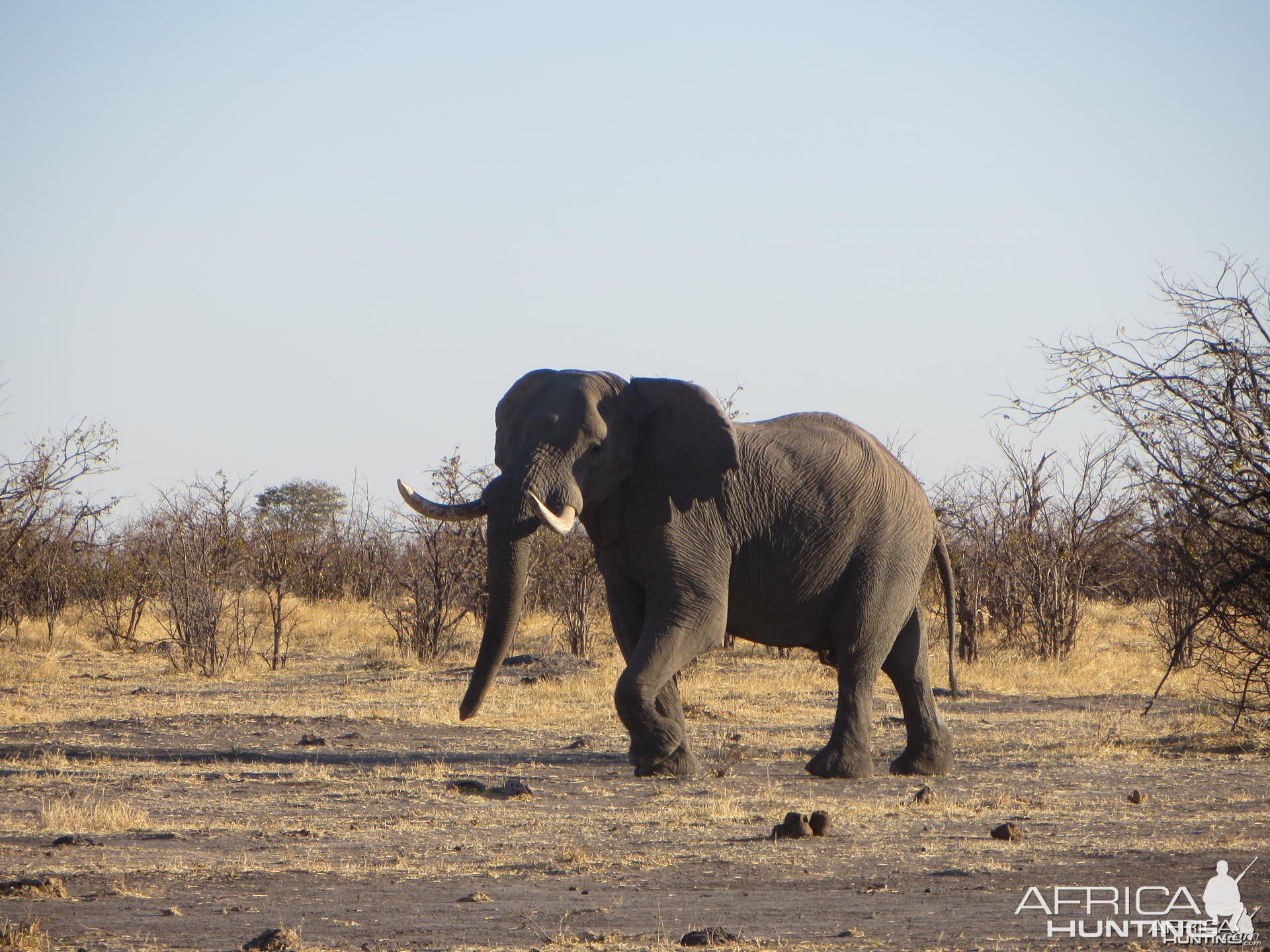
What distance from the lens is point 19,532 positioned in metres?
17.5

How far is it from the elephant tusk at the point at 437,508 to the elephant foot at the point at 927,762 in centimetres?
359

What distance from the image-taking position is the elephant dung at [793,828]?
8.02 meters

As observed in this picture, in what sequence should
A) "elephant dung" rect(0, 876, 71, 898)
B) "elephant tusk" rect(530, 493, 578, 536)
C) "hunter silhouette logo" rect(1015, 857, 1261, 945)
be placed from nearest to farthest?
"hunter silhouette logo" rect(1015, 857, 1261, 945), "elephant dung" rect(0, 876, 71, 898), "elephant tusk" rect(530, 493, 578, 536)

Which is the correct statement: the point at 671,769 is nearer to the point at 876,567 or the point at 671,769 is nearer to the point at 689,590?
the point at 689,590

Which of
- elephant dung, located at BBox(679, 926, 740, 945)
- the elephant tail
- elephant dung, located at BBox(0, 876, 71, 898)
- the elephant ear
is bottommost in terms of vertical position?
elephant dung, located at BBox(0, 876, 71, 898)

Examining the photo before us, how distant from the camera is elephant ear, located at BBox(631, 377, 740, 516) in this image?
34.5 feet

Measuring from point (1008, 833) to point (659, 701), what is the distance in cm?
314

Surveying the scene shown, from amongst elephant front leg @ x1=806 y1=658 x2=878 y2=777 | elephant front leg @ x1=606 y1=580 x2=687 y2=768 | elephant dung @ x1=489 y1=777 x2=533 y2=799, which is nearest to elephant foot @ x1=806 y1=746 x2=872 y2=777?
elephant front leg @ x1=806 y1=658 x2=878 y2=777

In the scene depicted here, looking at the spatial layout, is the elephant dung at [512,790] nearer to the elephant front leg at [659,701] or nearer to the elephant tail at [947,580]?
the elephant front leg at [659,701]

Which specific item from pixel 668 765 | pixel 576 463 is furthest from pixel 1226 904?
pixel 576 463

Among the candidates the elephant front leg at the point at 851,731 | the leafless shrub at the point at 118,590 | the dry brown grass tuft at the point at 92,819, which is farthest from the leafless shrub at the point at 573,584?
the dry brown grass tuft at the point at 92,819

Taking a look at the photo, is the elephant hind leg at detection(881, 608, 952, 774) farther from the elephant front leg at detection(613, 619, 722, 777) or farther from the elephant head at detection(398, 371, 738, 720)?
the elephant head at detection(398, 371, 738, 720)

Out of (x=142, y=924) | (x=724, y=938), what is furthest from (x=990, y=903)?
(x=142, y=924)

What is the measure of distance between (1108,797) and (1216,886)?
340 centimetres
